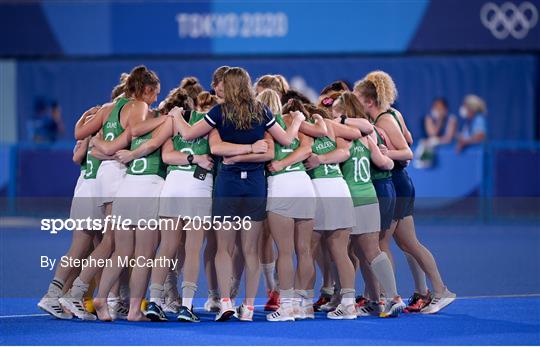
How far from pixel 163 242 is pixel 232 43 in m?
9.90

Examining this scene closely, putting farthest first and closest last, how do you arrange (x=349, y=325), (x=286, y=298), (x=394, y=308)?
(x=394, y=308)
(x=286, y=298)
(x=349, y=325)

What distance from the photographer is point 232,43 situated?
1861 centimetres

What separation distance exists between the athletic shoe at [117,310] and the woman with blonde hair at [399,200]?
2.44m

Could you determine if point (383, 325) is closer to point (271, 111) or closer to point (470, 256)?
point (271, 111)

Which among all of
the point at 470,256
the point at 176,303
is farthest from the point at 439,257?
the point at 176,303

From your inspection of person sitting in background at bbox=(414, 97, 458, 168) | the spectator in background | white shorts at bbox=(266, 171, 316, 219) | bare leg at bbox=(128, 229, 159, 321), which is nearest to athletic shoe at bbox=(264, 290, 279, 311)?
white shorts at bbox=(266, 171, 316, 219)

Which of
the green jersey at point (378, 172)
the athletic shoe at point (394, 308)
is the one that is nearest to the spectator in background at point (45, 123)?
the green jersey at point (378, 172)

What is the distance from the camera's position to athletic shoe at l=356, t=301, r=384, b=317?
959 centimetres

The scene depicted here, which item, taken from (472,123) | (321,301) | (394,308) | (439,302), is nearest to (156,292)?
(321,301)

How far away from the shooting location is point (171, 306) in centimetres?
962

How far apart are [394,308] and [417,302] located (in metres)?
0.56

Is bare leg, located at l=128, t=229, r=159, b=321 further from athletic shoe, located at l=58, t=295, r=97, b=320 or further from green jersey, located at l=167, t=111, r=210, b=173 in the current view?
green jersey, located at l=167, t=111, r=210, b=173

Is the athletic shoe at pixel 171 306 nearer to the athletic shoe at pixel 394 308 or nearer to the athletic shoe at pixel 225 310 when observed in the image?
the athletic shoe at pixel 225 310

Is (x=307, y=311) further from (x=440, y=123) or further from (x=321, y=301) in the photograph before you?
(x=440, y=123)
